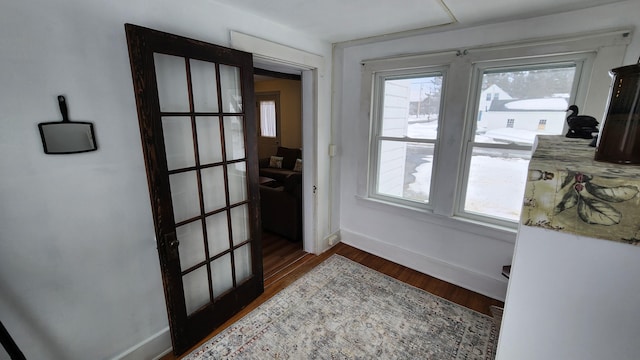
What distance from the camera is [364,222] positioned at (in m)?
3.15

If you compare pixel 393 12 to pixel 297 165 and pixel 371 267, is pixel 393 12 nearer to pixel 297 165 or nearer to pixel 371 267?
pixel 371 267

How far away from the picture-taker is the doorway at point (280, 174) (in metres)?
3.20

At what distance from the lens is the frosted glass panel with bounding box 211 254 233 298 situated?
2.02 meters

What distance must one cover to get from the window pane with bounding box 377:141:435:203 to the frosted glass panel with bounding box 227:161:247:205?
1614mm

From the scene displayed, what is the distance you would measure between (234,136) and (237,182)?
14.6 inches

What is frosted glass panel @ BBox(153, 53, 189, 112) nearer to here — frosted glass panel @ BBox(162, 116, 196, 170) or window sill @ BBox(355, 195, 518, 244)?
frosted glass panel @ BBox(162, 116, 196, 170)

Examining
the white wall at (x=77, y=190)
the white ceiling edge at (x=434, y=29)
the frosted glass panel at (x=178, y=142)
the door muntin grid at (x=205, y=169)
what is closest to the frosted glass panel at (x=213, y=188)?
the door muntin grid at (x=205, y=169)

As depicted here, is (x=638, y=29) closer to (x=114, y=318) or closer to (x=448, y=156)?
(x=448, y=156)

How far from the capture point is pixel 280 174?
4.96 metres

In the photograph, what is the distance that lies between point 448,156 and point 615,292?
2121 mm

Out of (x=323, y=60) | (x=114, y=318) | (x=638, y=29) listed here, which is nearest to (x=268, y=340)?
(x=114, y=318)

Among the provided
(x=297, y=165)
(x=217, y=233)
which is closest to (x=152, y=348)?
(x=217, y=233)

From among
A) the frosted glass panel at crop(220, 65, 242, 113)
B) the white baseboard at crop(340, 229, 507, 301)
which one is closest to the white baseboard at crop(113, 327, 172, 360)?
the frosted glass panel at crop(220, 65, 242, 113)

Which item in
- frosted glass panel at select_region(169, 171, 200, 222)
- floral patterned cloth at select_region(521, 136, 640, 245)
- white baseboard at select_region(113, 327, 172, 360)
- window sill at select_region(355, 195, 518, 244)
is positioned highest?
floral patterned cloth at select_region(521, 136, 640, 245)
